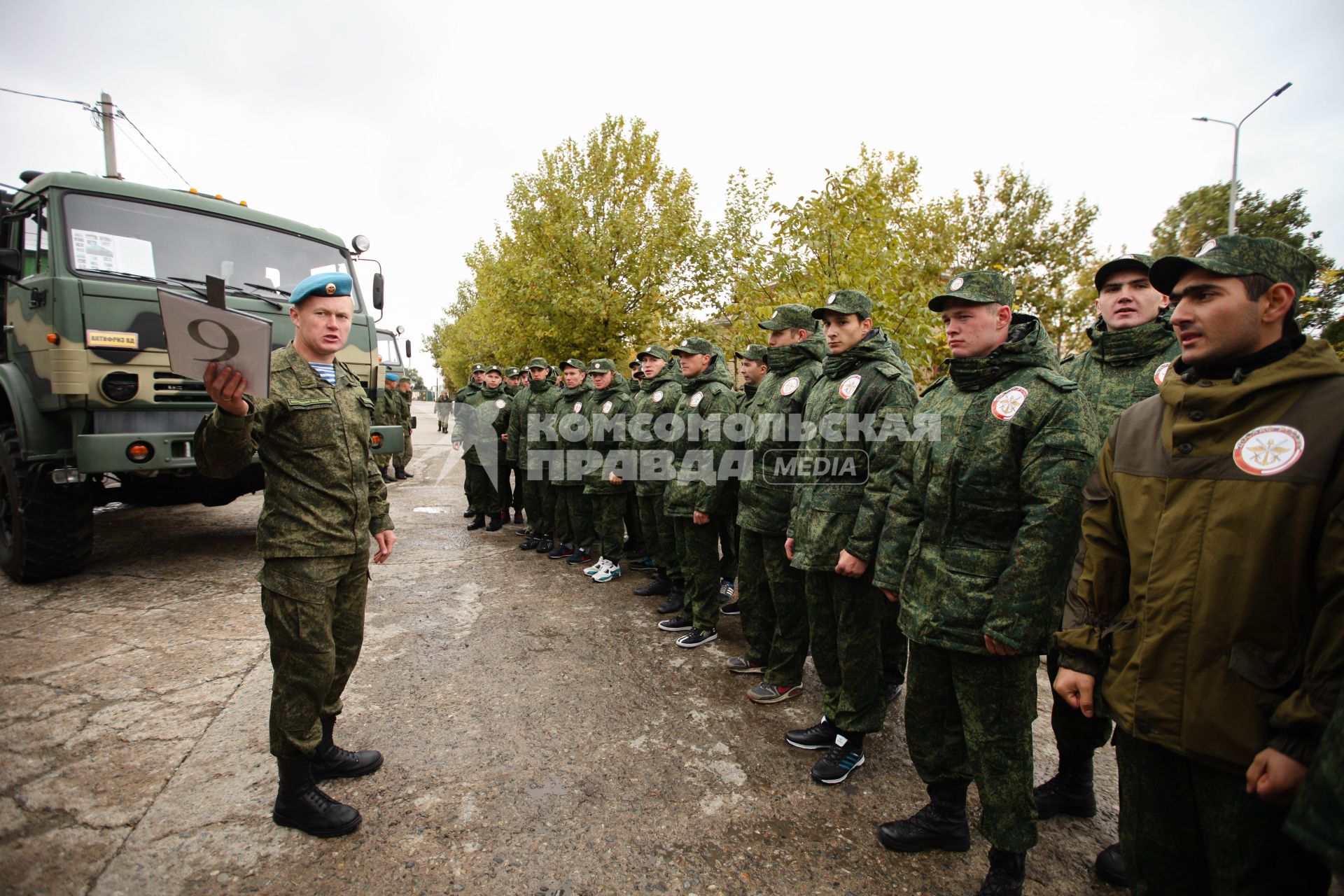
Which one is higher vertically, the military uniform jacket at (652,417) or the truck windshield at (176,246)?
the truck windshield at (176,246)

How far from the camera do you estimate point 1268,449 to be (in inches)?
54.5

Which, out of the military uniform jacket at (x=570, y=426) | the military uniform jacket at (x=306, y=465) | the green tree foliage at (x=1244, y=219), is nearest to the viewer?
the military uniform jacket at (x=306, y=465)

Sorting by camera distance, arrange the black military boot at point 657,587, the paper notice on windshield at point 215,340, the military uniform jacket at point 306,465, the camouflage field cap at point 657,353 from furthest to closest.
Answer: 1. the camouflage field cap at point 657,353
2. the black military boot at point 657,587
3. the military uniform jacket at point 306,465
4. the paper notice on windshield at point 215,340

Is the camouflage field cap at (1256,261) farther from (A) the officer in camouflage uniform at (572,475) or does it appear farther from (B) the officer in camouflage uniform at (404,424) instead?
(B) the officer in camouflage uniform at (404,424)

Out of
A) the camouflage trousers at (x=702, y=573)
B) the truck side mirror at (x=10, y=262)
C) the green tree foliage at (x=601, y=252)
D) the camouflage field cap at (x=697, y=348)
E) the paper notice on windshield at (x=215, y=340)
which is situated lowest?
the camouflage trousers at (x=702, y=573)

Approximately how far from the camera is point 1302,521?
51.8 inches

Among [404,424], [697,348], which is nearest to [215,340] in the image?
[697,348]

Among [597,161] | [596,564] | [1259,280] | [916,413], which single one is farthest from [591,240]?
[1259,280]

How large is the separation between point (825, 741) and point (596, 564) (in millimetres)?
3616

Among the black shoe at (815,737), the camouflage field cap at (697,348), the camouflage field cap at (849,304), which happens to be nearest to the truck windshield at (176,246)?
the camouflage field cap at (697,348)

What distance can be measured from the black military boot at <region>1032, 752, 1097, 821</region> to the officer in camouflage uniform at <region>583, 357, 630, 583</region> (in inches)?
160

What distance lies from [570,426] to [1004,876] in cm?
539

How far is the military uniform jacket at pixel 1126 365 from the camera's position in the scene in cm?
277

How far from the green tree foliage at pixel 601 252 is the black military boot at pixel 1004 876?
11.1m
